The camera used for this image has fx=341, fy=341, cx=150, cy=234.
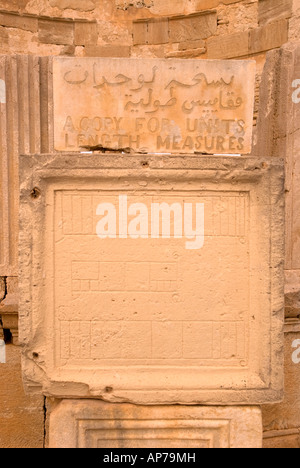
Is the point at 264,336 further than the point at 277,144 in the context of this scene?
No

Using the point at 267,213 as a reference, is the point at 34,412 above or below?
below

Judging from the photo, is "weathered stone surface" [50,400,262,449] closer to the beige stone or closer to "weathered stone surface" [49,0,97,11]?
the beige stone

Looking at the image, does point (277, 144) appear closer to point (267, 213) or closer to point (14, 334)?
point (267, 213)

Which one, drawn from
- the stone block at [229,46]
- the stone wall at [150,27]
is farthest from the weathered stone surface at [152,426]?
the stone block at [229,46]

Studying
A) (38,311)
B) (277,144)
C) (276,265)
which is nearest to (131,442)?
(38,311)

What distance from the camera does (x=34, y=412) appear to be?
234 centimetres

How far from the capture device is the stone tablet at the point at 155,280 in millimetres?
1669

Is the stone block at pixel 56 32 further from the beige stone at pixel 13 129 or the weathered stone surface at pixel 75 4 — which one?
the beige stone at pixel 13 129

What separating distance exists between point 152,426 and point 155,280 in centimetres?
71

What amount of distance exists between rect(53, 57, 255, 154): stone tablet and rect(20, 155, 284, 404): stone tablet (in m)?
0.14

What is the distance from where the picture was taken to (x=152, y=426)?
1674 millimetres

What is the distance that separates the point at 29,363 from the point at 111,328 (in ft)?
1.46

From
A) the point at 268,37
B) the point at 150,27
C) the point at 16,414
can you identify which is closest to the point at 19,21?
the point at 150,27

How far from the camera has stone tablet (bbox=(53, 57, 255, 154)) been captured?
1702 millimetres
